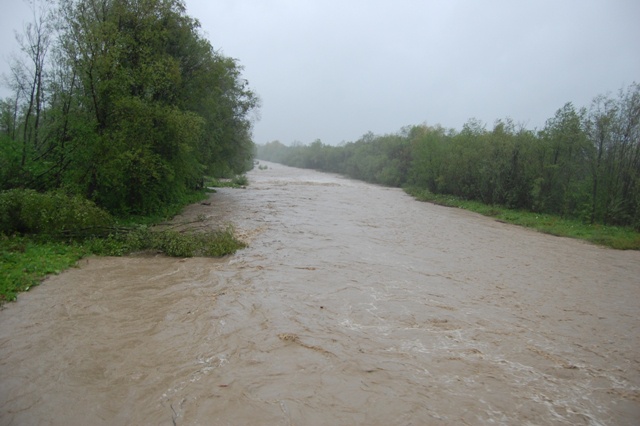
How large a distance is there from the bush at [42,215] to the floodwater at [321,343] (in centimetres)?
200

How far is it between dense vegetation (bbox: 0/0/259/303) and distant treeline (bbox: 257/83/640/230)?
77.6 feet

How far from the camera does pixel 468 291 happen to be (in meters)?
10.9

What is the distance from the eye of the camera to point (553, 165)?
26.2m

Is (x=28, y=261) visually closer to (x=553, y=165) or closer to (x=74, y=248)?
(x=74, y=248)

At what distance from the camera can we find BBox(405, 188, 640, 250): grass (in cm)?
1853

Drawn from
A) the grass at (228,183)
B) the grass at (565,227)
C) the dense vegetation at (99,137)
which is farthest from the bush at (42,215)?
the grass at (228,183)

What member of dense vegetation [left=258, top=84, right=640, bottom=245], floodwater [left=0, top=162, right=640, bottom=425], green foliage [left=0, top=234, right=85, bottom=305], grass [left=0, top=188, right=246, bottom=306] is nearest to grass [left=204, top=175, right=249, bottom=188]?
dense vegetation [left=258, top=84, right=640, bottom=245]

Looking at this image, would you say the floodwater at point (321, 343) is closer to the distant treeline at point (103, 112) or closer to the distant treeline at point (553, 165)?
the distant treeline at point (103, 112)

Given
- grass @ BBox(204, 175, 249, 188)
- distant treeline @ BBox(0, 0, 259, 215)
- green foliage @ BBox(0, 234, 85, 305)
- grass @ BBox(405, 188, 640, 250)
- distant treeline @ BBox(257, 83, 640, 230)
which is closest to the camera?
green foliage @ BBox(0, 234, 85, 305)

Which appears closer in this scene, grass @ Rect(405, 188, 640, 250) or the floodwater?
the floodwater

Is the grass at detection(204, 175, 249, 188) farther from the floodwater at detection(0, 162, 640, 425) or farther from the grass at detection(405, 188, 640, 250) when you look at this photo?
the floodwater at detection(0, 162, 640, 425)

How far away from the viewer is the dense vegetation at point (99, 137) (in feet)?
42.4

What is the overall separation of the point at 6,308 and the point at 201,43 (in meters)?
19.2

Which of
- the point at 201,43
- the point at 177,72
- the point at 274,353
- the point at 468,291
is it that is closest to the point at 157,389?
the point at 274,353
